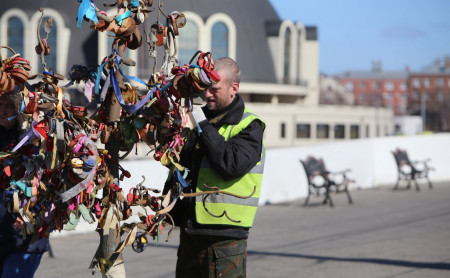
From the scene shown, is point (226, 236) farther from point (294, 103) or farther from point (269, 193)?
point (294, 103)

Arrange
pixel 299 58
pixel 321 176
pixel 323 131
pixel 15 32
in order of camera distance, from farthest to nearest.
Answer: pixel 299 58 < pixel 323 131 < pixel 15 32 < pixel 321 176

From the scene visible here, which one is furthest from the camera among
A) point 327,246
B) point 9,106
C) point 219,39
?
point 219,39

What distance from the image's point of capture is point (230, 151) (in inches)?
181

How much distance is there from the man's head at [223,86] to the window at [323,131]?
2770 inches

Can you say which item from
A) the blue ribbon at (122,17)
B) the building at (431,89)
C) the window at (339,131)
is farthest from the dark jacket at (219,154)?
the building at (431,89)

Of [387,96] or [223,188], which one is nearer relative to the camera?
[223,188]

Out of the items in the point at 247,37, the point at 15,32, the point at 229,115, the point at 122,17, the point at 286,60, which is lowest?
the point at 229,115

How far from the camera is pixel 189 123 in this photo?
14.7ft

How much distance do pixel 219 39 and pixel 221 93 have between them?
6721 centimetres

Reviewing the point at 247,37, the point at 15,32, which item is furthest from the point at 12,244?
the point at 247,37

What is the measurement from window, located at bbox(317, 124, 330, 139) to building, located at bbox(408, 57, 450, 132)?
2406 inches

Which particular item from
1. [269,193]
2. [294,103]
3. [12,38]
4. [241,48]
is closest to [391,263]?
[269,193]

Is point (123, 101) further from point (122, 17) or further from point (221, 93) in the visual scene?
point (221, 93)

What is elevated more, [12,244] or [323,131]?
[323,131]
